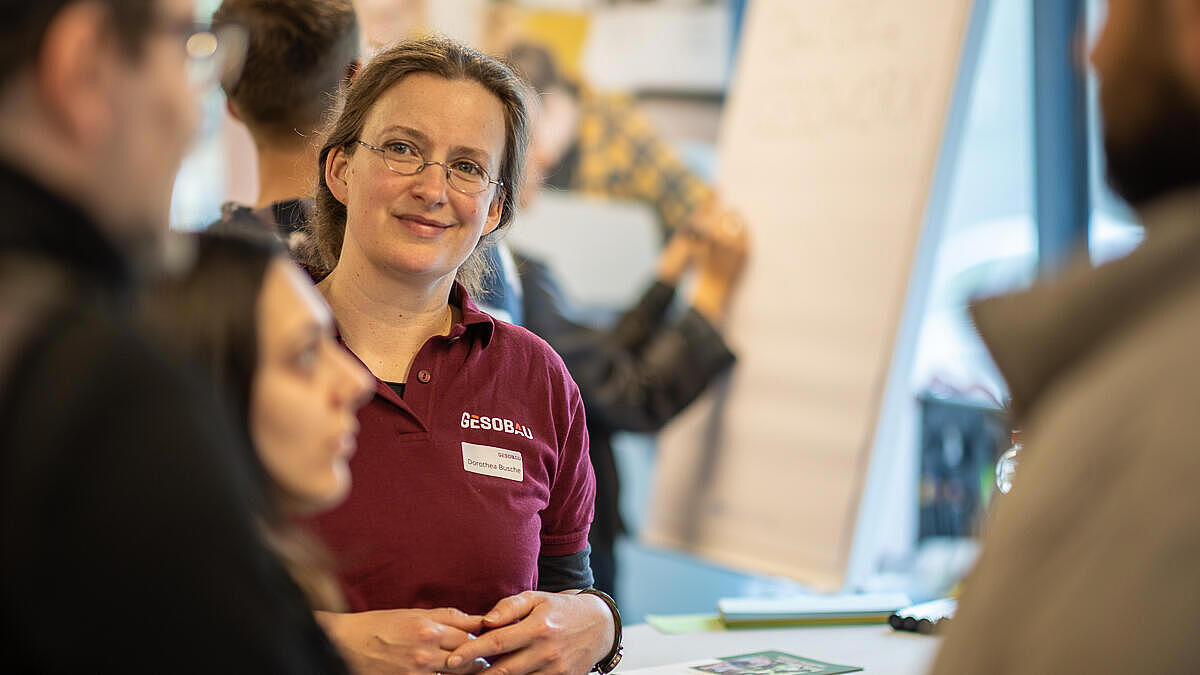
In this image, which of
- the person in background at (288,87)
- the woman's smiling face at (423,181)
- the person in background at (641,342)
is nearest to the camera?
the woman's smiling face at (423,181)

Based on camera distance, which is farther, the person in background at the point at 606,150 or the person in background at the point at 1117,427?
the person in background at the point at 606,150

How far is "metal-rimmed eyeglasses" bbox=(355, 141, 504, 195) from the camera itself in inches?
64.6

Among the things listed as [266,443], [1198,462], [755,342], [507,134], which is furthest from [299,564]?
[755,342]

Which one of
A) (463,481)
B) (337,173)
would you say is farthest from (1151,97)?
(337,173)

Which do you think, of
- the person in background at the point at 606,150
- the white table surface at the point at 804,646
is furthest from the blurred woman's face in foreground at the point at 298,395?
the person in background at the point at 606,150

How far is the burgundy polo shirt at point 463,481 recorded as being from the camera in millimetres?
1479

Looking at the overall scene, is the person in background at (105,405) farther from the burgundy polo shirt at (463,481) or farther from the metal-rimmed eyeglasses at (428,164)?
the metal-rimmed eyeglasses at (428,164)

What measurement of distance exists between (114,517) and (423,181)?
1019 millimetres

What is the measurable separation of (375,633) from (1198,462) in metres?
0.99

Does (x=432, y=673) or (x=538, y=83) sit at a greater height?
(x=538, y=83)

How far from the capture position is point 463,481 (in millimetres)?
1528

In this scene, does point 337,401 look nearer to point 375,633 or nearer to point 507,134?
point 375,633

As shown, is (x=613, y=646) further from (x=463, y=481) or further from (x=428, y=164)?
(x=428, y=164)

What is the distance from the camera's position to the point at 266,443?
88 centimetres
